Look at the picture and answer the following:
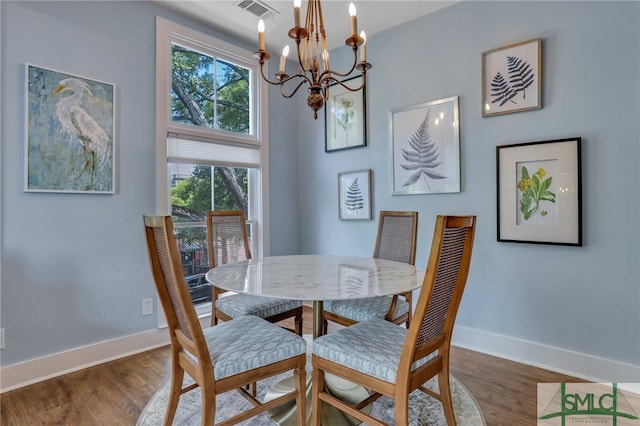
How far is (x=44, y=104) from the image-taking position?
216 centimetres

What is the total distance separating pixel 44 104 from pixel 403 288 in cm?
250

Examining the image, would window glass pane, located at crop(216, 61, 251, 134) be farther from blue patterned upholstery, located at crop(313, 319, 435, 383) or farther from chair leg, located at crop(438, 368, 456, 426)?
chair leg, located at crop(438, 368, 456, 426)

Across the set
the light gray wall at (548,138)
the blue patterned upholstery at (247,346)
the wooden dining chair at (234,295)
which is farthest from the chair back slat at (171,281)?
the light gray wall at (548,138)

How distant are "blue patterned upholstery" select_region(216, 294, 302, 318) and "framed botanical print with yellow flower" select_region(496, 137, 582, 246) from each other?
169 cm

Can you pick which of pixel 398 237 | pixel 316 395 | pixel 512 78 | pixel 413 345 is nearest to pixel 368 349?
pixel 413 345

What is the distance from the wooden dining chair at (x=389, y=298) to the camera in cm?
193

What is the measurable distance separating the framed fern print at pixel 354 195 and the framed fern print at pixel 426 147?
12.2 inches

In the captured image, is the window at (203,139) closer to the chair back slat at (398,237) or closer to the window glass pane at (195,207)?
the window glass pane at (195,207)

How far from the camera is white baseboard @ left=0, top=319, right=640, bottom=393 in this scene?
6.71ft

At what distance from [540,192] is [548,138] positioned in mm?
375

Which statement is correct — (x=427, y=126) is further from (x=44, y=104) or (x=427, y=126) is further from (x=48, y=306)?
(x=48, y=306)

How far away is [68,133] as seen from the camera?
7.37ft

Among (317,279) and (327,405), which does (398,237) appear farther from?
(327,405)

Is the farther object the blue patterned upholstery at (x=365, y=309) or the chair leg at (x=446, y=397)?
the blue patterned upholstery at (x=365, y=309)
